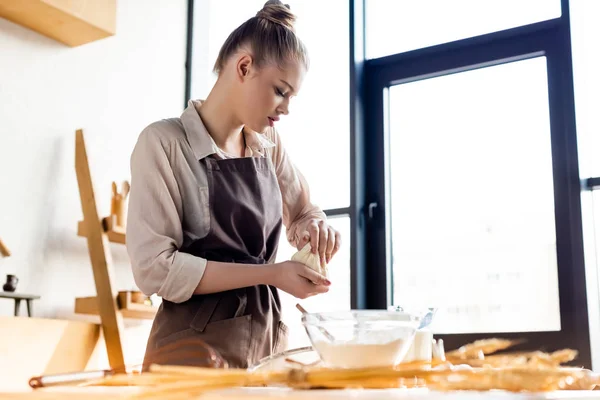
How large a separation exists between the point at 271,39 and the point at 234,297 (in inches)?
21.9

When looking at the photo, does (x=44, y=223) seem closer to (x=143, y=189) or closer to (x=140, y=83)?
(x=140, y=83)

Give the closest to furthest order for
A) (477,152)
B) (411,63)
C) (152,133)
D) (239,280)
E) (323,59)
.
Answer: (239,280) < (152,133) < (477,152) < (411,63) < (323,59)

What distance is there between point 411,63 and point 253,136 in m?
1.49

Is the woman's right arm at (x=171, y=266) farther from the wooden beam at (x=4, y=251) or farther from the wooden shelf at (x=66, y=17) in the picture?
Result: the wooden shelf at (x=66, y=17)

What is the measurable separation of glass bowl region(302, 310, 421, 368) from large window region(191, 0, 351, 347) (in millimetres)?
2195

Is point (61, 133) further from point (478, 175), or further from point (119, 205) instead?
point (478, 175)

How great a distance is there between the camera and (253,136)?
5.53ft

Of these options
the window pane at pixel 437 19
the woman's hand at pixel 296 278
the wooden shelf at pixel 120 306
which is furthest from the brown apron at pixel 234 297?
the window pane at pixel 437 19

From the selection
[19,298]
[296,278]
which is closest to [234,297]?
[296,278]

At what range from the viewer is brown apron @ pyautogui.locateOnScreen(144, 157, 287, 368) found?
54.5 inches

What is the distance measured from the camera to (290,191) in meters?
1.76

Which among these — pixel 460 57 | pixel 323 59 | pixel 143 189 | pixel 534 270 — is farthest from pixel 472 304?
pixel 143 189

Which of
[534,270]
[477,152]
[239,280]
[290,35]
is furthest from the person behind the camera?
[477,152]

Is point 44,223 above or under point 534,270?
above
